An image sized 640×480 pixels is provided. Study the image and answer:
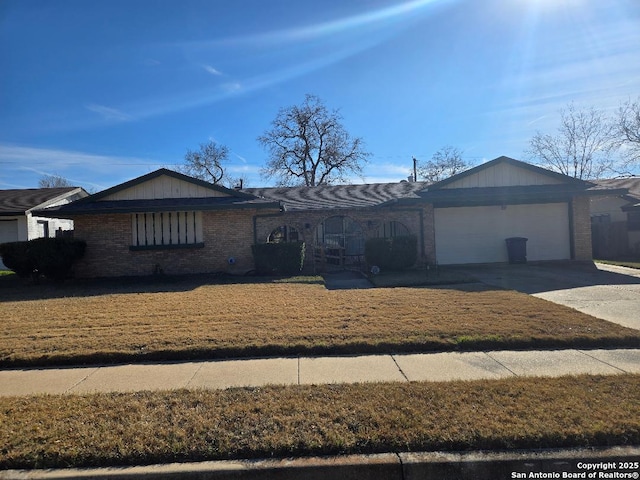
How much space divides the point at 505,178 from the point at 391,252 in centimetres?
581

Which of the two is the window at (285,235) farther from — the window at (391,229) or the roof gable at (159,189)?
the window at (391,229)

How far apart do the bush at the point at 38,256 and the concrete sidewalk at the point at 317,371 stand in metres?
9.64

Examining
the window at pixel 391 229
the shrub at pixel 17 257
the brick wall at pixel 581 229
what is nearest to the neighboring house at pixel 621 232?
the brick wall at pixel 581 229

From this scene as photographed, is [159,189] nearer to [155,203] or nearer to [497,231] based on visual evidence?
[155,203]

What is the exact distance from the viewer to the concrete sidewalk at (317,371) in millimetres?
4402

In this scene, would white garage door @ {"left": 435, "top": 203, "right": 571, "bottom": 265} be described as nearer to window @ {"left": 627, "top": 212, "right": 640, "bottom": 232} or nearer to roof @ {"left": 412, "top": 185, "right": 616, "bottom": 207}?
roof @ {"left": 412, "top": 185, "right": 616, "bottom": 207}

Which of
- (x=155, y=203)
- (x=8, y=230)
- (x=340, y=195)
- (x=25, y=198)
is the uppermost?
(x=25, y=198)

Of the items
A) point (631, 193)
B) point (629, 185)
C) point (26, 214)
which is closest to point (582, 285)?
point (631, 193)

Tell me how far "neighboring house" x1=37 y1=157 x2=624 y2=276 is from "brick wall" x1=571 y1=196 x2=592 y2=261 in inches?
1.6

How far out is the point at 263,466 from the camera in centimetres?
278

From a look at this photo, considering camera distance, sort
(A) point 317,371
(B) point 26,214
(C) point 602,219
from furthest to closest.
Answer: (C) point 602,219
(B) point 26,214
(A) point 317,371

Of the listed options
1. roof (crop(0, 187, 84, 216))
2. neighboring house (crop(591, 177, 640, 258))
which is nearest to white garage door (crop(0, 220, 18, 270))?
roof (crop(0, 187, 84, 216))

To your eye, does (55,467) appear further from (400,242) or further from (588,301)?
(400,242)

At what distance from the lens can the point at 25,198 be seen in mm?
21859
